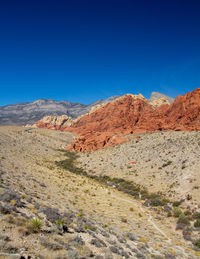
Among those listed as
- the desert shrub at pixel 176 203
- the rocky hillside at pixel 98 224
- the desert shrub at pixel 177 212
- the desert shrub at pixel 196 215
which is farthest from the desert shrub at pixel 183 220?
the desert shrub at pixel 176 203

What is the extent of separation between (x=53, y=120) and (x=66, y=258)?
493ft

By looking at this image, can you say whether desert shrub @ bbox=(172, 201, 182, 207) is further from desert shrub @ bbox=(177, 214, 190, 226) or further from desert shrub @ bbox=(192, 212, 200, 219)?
desert shrub @ bbox=(192, 212, 200, 219)

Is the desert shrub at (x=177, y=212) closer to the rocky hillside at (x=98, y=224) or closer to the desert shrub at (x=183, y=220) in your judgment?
the rocky hillside at (x=98, y=224)

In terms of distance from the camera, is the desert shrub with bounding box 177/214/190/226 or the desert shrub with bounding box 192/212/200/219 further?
the desert shrub with bounding box 192/212/200/219

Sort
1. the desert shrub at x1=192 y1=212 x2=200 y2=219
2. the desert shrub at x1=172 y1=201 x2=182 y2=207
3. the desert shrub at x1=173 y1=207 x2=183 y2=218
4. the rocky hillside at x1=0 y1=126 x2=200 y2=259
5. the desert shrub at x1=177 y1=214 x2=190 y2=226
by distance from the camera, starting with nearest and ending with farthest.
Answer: the rocky hillside at x1=0 y1=126 x2=200 y2=259 < the desert shrub at x1=177 y1=214 x2=190 y2=226 < the desert shrub at x1=192 y1=212 x2=200 y2=219 < the desert shrub at x1=173 y1=207 x2=183 y2=218 < the desert shrub at x1=172 y1=201 x2=182 y2=207

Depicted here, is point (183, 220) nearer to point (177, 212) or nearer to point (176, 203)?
point (177, 212)

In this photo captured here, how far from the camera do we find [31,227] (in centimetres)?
761

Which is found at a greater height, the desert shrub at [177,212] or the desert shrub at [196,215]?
the desert shrub at [196,215]

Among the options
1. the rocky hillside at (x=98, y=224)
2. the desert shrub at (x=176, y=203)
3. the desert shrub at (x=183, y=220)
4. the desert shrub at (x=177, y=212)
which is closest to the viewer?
the rocky hillside at (x=98, y=224)

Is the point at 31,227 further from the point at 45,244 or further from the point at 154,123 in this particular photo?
the point at 154,123

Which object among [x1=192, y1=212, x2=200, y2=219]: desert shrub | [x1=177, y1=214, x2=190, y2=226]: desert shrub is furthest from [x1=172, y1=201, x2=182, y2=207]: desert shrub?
[x1=192, y1=212, x2=200, y2=219]: desert shrub

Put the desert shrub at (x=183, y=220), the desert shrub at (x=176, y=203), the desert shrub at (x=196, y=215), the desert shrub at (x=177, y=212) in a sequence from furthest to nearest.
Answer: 1. the desert shrub at (x=176, y=203)
2. the desert shrub at (x=177, y=212)
3. the desert shrub at (x=196, y=215)
4. the desert shrub at (x=183, y=220)

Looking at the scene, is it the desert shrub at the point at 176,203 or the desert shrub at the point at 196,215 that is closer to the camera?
the desert shrub at the point at 196,215

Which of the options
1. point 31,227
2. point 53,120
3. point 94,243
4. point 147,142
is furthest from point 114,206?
point 53,120
